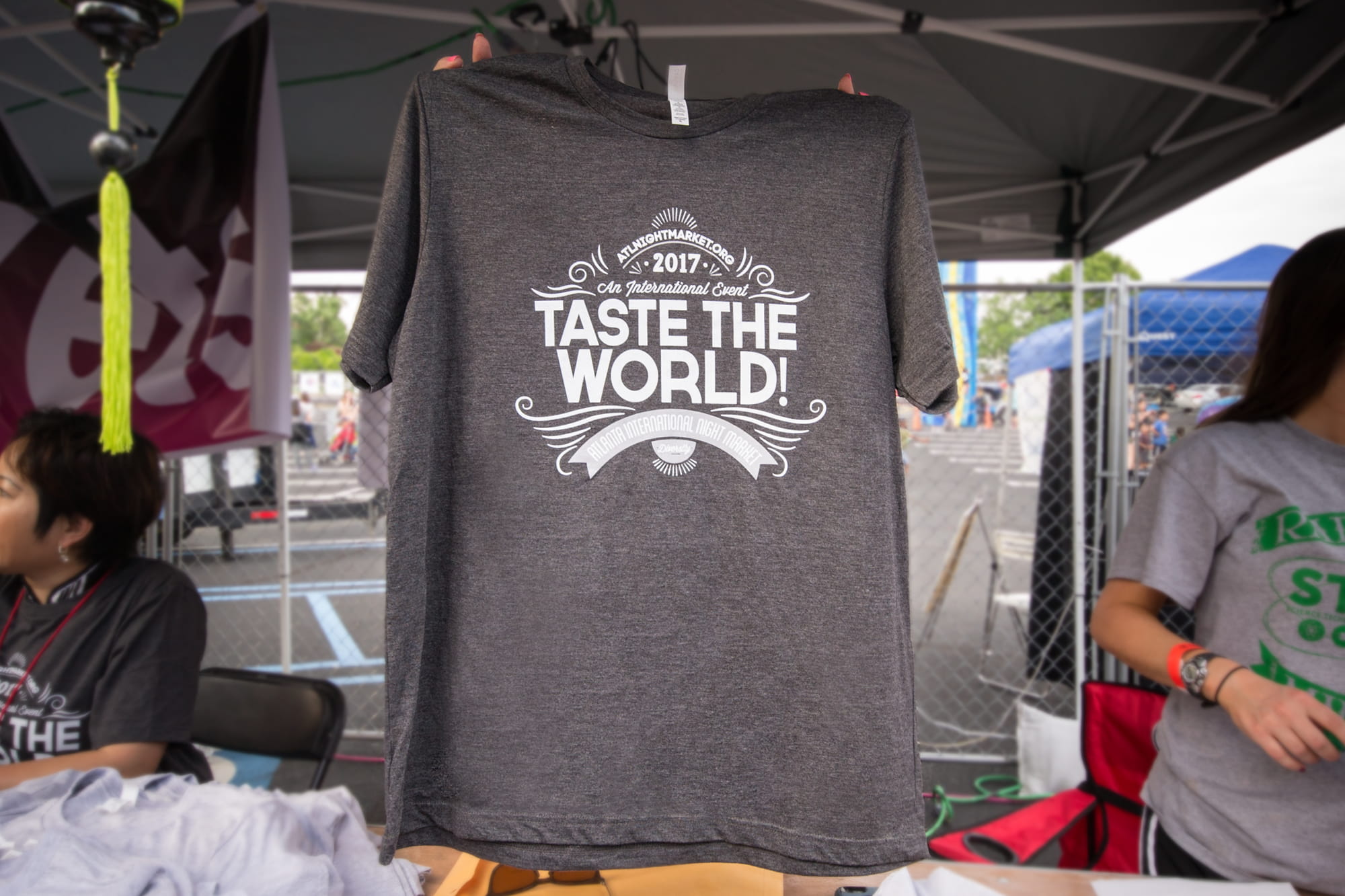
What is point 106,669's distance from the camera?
1613 mm

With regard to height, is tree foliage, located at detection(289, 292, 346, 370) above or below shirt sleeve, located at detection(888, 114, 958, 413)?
above

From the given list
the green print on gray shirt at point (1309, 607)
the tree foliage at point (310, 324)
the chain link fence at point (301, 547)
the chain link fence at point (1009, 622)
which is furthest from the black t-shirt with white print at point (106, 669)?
the tree foliage at point (310, 324)

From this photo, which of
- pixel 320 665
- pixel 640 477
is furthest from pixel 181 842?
pixel 320 665

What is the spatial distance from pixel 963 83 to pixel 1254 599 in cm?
211

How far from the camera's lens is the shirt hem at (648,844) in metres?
0.98

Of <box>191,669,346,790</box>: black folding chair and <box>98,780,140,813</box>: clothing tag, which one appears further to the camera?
<box>191,669,346,790</box>: black folding chair

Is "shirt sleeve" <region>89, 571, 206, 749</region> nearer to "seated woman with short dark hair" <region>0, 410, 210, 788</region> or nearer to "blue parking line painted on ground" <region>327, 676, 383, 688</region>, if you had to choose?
"seated woman with short dark hair" <region>0, 410, 210, 788</region>

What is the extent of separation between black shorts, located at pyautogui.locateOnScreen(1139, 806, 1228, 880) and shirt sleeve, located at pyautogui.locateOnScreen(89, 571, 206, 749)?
1.83 m

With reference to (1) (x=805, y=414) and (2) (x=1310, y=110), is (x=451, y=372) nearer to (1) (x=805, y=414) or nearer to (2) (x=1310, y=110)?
(1) (x=805, y=414)

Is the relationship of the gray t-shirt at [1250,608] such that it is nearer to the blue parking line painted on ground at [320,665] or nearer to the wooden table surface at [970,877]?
the wooden table surface at [970,877]

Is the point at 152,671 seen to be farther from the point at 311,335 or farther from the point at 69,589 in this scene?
the point at 311,335

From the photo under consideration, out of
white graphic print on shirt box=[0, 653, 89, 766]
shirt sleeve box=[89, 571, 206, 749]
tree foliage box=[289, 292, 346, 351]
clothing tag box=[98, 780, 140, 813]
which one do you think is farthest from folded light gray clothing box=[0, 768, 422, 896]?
tree foliage box=[289, 292, 346, 351]

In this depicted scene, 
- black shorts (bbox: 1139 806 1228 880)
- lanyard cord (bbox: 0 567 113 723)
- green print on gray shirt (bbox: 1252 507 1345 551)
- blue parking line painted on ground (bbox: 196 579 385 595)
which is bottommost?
blue parking line painted on ground (bbox: 196 579 385 595)

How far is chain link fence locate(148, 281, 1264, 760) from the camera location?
3.29m
